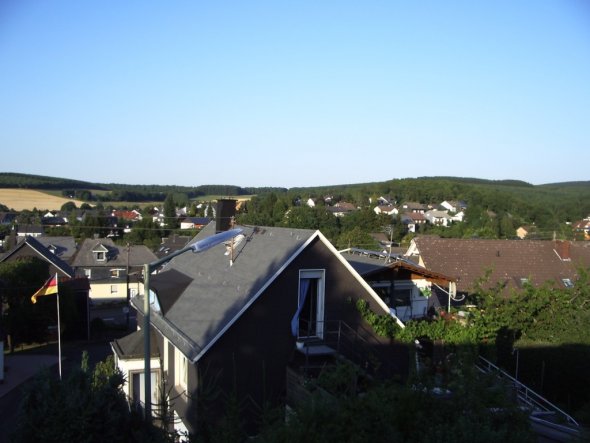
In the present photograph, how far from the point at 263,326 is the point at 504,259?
81.7 ft

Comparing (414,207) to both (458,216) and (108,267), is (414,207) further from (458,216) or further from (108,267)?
(108,267)

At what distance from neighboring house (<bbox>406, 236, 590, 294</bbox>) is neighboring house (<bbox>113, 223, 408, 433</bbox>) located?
1930 centimetres

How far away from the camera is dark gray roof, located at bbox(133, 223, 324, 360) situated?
1328 centimetres

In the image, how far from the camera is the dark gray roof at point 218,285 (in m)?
13.3

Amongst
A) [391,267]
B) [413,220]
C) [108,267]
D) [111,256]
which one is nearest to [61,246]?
[111,256]

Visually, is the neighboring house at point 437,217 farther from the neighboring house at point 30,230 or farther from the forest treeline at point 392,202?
the neighboring house at point 30,230

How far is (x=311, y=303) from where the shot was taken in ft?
48.2

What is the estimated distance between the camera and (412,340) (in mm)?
14945

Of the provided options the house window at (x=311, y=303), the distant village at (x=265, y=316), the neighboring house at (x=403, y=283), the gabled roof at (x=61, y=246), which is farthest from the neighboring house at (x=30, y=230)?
the house window at (x=311, y=303)

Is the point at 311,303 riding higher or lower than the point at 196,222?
higher

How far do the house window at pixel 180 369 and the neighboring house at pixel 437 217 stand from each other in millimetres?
120869

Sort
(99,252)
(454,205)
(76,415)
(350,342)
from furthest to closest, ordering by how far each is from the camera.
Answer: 1. (454,205)
2. (99,252)
3. (350,342)
4. (76,415)

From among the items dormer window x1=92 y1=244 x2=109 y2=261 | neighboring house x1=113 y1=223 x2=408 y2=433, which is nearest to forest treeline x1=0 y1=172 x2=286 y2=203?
dormer window x1=92 y1=244 x2=109 y2=261

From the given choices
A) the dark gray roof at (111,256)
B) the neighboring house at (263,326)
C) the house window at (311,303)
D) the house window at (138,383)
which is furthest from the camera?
the dark gray roof at (111,256)
